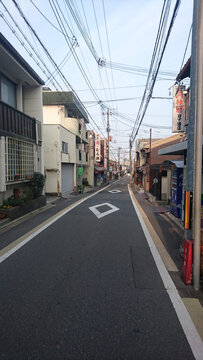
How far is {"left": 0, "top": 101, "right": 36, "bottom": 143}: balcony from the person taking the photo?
8.56m

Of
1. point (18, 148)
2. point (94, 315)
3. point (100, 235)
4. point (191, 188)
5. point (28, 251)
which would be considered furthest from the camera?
point (18, 148)

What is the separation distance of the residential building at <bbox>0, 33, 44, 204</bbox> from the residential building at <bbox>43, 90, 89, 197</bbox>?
4761 millimetres

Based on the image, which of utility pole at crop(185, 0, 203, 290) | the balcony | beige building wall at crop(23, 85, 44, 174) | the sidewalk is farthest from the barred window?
utility pole at crop(185, 0, 203, 290)

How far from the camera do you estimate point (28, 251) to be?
16.7 feet

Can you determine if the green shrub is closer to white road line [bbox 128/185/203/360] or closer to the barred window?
the barred window

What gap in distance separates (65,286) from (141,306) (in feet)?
4.23

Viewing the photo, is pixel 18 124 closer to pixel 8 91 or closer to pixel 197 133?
pixel 8 91

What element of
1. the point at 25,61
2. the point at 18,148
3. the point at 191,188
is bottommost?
the point at 191,188

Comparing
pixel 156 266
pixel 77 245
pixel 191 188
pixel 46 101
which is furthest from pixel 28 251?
pixel 46 101

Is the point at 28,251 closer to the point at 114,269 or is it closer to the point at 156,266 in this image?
the point at 114,269

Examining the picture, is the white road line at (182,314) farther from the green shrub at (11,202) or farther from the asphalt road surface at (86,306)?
the green shrub at (11,202)

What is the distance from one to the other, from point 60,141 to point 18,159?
8608 mm

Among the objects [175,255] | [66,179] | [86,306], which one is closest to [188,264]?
[175,255]

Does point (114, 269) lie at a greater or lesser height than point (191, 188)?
lesser
